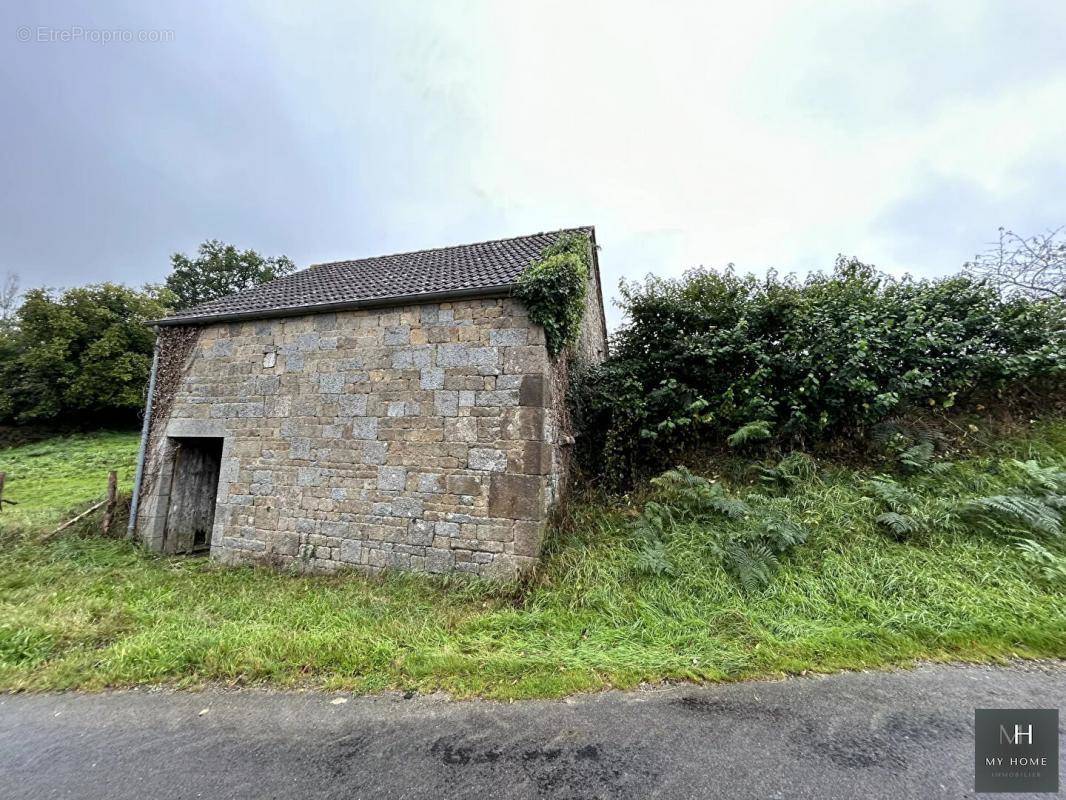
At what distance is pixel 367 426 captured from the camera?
6707 mm

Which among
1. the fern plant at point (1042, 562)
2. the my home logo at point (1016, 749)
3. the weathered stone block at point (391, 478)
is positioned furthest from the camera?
the weathered stone block at point (391, 478)

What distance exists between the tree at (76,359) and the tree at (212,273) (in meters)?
6.78

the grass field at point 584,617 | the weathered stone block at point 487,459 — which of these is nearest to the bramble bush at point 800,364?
the grass field at point 584,617

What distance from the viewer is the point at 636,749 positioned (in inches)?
111

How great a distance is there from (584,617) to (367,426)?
14.2 feet

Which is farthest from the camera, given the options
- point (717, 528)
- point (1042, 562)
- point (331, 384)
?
point (331, 384)

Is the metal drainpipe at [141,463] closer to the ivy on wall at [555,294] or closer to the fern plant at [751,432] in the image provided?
the ivy on wall at [555,294]

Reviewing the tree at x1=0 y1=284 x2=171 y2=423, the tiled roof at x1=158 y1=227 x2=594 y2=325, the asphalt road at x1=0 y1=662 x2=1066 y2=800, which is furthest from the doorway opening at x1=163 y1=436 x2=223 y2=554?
the tree at x1=0 y1=284 x2=171 y2=423

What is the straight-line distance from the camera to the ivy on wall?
611cm

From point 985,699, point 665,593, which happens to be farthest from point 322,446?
point 985,699

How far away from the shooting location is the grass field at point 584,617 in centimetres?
376

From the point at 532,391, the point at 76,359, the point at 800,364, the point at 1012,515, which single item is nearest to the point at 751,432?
the point at 800,364

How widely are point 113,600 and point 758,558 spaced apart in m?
8.20

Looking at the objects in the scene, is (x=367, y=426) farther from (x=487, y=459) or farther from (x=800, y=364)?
(x=800, y=364)
